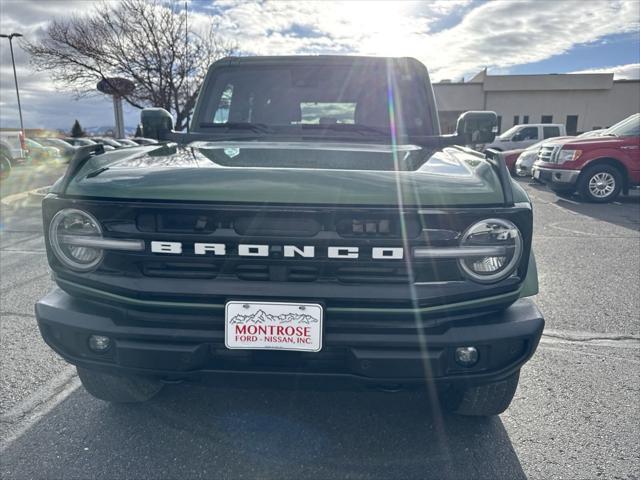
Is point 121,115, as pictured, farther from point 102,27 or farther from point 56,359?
point 56,359

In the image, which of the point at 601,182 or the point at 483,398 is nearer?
the point at 483,398

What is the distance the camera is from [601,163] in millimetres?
9438

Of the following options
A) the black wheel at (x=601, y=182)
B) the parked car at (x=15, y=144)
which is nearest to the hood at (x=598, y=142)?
the black wheel at (x=601, y=182)

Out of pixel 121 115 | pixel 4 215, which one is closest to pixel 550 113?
pixel 121 115

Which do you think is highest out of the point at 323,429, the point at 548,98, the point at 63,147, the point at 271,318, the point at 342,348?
the point at 548,98

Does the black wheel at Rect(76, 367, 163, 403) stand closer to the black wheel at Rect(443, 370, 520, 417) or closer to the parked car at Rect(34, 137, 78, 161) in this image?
the black wheel at Rect(443, 370, 520, 417)

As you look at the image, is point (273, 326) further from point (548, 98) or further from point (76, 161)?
point (548, 98)

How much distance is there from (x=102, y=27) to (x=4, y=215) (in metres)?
6.72

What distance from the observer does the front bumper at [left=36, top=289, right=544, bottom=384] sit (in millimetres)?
1729

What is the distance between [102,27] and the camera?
12656 mm

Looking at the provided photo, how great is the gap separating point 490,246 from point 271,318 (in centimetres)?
86

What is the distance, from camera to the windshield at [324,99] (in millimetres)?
3170

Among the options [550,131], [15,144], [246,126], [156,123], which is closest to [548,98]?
[550,131]

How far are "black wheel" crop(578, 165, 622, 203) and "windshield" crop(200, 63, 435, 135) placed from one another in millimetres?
7795
